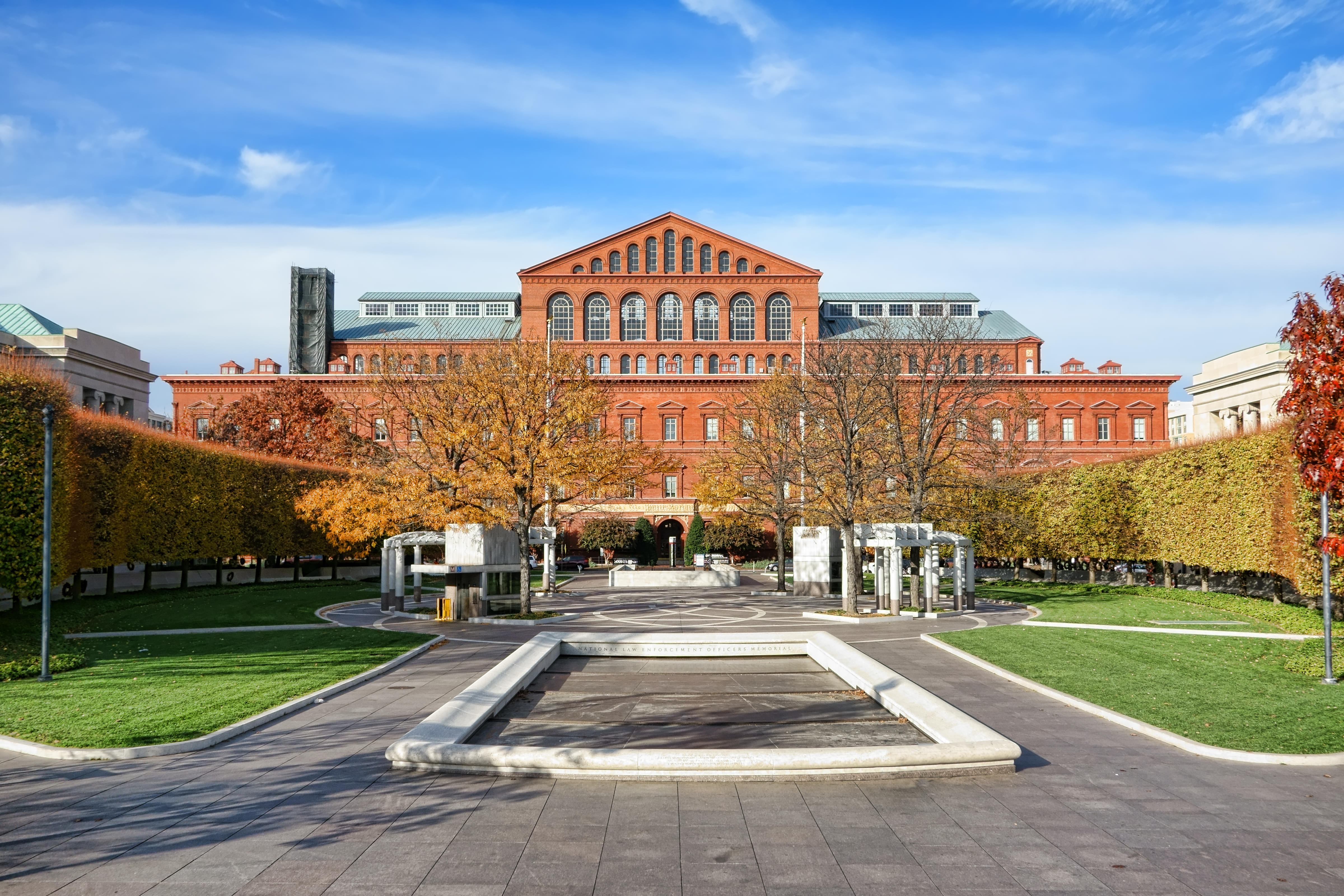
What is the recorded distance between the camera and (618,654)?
19.0 metres

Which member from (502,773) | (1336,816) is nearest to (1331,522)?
(1336,816)

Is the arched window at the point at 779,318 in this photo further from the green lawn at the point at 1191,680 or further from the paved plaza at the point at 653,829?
the paved plaza at the point at 653,829

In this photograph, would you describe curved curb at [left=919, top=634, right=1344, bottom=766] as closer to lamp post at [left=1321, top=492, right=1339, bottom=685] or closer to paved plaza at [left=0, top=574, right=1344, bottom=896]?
paved plaza at [left=0, top=574, right=1344, bottom=896]

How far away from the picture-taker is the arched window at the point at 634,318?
265 ft

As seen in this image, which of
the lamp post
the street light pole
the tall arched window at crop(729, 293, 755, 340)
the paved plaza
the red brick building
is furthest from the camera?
the tall arched window at crop(729, 293, 755, 340)

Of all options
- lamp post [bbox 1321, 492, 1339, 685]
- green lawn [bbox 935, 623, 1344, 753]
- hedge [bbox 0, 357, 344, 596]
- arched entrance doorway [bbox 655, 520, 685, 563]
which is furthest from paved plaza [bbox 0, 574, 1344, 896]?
arched entrance doorway [bbox 655, 520, 685, 563]

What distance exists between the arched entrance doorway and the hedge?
108 feet

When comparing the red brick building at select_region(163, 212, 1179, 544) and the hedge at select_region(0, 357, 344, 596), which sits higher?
the red brick building at select_region(163, 212, 1179, 544)

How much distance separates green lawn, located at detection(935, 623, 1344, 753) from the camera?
1243 centimetres

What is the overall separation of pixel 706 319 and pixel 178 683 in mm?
67801

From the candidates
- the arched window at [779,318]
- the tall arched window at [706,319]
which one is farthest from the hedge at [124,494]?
the arched window at [779,318]

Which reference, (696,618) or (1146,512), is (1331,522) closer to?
(1146,512)

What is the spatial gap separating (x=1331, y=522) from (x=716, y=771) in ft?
76.2

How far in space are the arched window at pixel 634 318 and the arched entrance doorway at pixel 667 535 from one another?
1648cm
